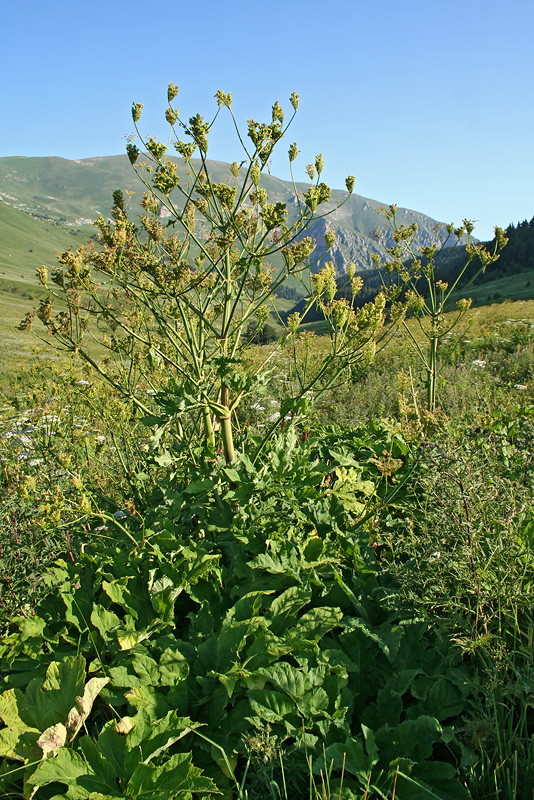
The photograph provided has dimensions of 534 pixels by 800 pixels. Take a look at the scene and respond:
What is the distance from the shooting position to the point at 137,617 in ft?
7.70

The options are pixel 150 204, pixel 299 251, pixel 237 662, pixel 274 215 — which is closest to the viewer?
pixel 237 662

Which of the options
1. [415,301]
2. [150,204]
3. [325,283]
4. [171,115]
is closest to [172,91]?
[171,115]

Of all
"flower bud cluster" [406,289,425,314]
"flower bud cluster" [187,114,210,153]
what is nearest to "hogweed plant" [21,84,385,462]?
"flower bud cluster" [187,114,210,153]

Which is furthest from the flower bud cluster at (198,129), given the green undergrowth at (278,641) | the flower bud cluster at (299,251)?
the green undergrowth at (278,641)

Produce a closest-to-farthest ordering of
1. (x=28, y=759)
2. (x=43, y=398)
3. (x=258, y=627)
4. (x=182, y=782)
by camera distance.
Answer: (x=182, y=782), (x=28, y=759), (x=258, y=627), (x=43, y=398)

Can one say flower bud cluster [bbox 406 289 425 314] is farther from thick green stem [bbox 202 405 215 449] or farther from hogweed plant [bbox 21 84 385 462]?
thick green stem [bbox 202 405 215 449]

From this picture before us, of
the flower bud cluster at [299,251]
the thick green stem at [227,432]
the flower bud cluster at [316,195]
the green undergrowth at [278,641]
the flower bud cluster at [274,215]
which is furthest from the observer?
the thick green stem at [227,432]

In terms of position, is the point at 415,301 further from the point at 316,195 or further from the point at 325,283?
the point at 316,195

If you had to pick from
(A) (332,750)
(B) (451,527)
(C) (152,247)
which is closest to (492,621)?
(B) (451,527)

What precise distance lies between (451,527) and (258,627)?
3.31 ft

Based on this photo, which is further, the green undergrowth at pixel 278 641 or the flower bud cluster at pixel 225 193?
the flower bud cluster at pixel 225 193

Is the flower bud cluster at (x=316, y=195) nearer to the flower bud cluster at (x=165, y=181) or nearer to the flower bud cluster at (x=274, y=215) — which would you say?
the flower bud cluster at (x=274, y=215)

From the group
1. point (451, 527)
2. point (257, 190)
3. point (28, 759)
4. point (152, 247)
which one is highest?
point (257, 190)

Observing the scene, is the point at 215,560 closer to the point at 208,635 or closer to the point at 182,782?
the point at 208,635
